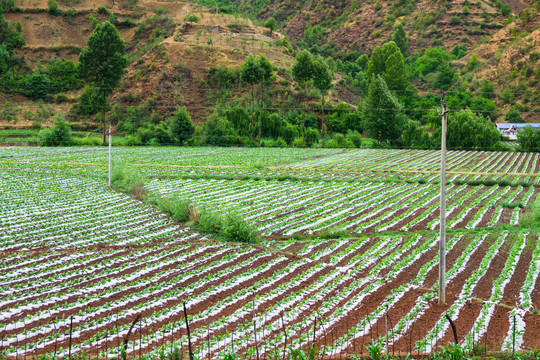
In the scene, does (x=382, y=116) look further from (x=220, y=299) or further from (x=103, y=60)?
(x=220, y=299)

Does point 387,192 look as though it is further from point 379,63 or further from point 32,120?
point 379,63

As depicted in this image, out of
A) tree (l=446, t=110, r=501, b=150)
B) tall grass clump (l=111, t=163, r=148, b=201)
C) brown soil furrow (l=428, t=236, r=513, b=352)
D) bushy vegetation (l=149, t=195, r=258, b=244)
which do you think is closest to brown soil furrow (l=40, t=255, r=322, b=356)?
bushy vegetation (l=149, t=195, r=258, b=244)

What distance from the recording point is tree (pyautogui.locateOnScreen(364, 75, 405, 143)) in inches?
2562

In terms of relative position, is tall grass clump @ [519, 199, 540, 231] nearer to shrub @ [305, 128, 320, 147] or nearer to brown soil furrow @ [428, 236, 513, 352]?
brown soil furrow @ [428, 236, 513, 352]

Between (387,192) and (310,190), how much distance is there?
460cm

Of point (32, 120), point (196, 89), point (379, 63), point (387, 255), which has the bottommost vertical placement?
point (387, 255)

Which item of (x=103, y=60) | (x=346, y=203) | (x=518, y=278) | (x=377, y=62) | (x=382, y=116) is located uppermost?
(x=377, y=62)

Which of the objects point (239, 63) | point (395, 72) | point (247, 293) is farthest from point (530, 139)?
point (247, 293)

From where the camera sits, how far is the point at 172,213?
21.9 metres

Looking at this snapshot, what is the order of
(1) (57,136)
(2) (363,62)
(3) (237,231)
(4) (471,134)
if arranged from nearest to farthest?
1. (3) (237,231)
2. (1) (57,136)
3. (4) (471,134)
4. (2) (363,62)

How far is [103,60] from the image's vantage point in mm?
64812

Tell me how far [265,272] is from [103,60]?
5802 centimetres

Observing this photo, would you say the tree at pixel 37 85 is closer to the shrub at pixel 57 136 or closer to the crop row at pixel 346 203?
the shrub at pixel 57 136

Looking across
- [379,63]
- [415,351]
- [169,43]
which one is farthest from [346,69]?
[415,351]
